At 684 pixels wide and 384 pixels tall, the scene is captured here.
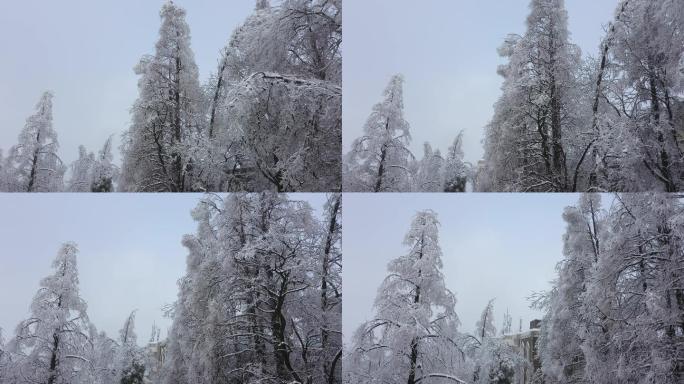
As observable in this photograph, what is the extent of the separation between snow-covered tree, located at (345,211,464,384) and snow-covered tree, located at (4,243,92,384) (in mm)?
1519

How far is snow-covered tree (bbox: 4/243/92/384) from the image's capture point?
4.37 metres

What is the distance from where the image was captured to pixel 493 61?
176 inches

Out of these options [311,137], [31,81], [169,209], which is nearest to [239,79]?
[311,137]

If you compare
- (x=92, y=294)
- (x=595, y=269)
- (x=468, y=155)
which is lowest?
(x=92, y=294)

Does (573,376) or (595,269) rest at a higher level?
(595,269)

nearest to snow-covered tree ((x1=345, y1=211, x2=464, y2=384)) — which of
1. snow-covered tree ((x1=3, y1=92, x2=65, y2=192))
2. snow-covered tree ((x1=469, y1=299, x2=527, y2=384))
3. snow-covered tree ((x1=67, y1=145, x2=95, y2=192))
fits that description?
snow-covered tree ((x1=469, y1=299, x2=527, y2=384))

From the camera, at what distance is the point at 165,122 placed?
4.33m

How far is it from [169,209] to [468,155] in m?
1.70

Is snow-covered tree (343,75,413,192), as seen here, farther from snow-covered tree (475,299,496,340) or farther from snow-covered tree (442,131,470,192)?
snow-covered tree (475,299,496,340)

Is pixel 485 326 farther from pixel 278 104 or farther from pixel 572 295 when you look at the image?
pixel 278 104

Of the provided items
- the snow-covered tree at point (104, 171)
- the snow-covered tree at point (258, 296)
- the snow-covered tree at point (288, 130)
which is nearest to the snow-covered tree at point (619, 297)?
the snow-covered tree at point (258, 296)

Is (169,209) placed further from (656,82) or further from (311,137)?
(656,82)

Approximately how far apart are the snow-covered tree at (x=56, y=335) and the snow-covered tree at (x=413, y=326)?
1519mm

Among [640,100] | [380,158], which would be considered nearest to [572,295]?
[640,100]
